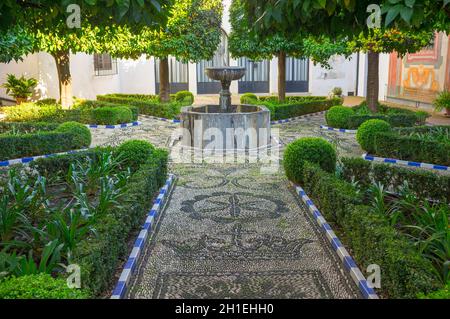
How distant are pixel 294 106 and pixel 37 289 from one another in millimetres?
14240

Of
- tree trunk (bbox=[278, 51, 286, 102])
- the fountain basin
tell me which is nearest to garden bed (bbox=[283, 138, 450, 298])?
the fountain basin

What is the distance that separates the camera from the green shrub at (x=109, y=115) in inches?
563

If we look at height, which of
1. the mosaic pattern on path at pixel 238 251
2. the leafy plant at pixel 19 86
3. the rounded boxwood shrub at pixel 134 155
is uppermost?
the leafy plant at pixel 19 86

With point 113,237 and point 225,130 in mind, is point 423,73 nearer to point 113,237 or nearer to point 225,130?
point 225,130

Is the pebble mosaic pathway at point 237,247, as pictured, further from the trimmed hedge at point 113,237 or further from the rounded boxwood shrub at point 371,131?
the rounded boxwood shrub at point 371,131

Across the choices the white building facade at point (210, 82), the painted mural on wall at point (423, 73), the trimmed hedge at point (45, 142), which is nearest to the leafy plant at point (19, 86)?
the white building facade at point (210, 82)

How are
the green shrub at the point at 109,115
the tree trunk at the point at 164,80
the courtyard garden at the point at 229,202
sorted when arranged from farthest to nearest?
the tree trunk at the point at 164,80 → the green shrub at the point at 109,115 → the courtyard garden at the point at 229,202

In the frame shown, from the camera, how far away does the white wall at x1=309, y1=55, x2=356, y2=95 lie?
1013 inches

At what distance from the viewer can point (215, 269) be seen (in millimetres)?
4820

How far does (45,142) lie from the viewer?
32.2 ft

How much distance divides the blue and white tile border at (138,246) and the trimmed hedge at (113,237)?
0.31 feet

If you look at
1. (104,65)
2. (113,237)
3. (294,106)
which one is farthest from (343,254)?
(104,65)
